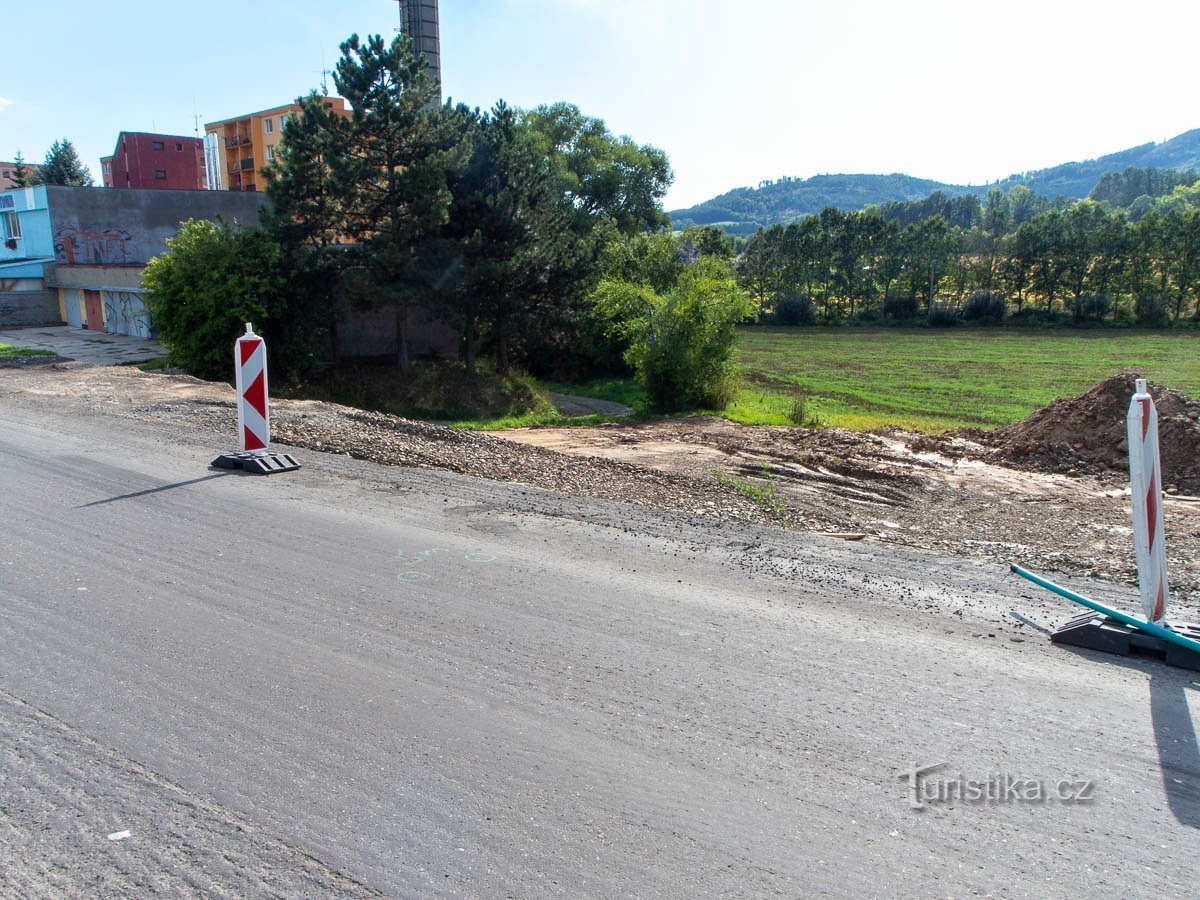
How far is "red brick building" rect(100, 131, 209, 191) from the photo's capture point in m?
59.4

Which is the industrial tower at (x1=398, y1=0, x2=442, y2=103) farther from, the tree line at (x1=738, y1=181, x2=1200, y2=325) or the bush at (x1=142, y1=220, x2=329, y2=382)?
the tree line at (x1=738, y1=181, x2=1200, y2=325)

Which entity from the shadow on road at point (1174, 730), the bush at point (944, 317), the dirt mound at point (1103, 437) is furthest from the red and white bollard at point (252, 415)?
the bush at point (944, 317)

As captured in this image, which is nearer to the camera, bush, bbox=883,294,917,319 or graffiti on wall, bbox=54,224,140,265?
graffiti on wall, bbox=54,224,140,265

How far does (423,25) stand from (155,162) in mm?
27457

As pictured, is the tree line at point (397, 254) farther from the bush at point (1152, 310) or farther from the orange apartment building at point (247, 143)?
the orange apartment building at point (247, 143)

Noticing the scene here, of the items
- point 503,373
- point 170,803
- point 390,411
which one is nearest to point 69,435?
point 170,803

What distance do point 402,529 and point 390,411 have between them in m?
20.6

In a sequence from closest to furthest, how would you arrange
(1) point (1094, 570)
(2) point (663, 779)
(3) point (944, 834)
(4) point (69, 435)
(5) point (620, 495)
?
(3) point (944, 834) → (2) point (663, 779) → (1) point (1094, 570) → (5) point (620, 495) → (4) point (69, 435)

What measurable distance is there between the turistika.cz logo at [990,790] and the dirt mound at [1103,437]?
1406 cm

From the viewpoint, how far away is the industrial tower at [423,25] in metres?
43.8

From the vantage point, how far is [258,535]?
25.1 feet

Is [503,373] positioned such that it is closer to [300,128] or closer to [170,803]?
[300,128]

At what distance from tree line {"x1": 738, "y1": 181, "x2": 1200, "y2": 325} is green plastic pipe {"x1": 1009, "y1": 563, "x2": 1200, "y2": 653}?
64028mm

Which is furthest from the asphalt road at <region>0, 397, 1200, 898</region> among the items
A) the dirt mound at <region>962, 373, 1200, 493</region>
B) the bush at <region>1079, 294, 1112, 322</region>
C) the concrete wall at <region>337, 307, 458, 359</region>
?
the bush at <region>1079, 294, 1112, 322</region>
